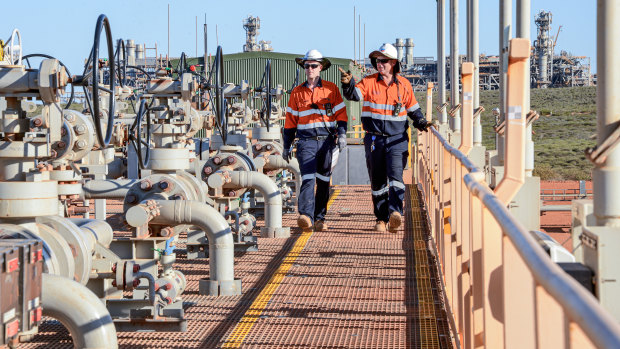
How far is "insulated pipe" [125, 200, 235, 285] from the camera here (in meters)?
7.52

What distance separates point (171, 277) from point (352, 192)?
10.2m

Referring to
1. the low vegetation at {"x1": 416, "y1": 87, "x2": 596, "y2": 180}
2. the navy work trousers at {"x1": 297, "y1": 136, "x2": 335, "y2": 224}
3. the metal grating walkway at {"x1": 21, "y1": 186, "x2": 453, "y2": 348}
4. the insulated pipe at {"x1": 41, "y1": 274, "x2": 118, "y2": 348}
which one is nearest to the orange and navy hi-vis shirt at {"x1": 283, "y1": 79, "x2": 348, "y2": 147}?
the navy work trousers at {"x1": 297, "y1": 136, "x2": 335, "y2": 224}

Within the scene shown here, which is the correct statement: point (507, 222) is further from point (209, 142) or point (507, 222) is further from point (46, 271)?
point (209, 142)

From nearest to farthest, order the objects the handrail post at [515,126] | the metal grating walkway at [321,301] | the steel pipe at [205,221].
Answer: the handrail post at [515,126] < the metal grating walkway at [321,301] < the steel pipe at [205,221]

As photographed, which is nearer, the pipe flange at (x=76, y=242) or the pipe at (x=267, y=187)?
the pipe flange at (x=76, y=242)

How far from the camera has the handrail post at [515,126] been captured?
3.73 m

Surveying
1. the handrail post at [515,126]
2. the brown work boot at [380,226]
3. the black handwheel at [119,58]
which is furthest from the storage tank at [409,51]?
the handrail post at [515,126]

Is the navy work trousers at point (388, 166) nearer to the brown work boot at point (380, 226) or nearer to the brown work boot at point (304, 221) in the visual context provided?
the brown work boot at point (380, 226)

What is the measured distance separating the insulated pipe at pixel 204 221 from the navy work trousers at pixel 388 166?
2909 millimetres

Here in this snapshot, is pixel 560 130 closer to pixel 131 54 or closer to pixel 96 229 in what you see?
pixel 131 54

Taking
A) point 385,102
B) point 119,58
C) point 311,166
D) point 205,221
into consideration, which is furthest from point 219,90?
Answer: point 385,102

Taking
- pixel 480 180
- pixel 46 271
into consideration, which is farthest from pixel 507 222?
pixel 46 271

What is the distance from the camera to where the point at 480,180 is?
388 centimetres

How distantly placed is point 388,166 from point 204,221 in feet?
10.2
